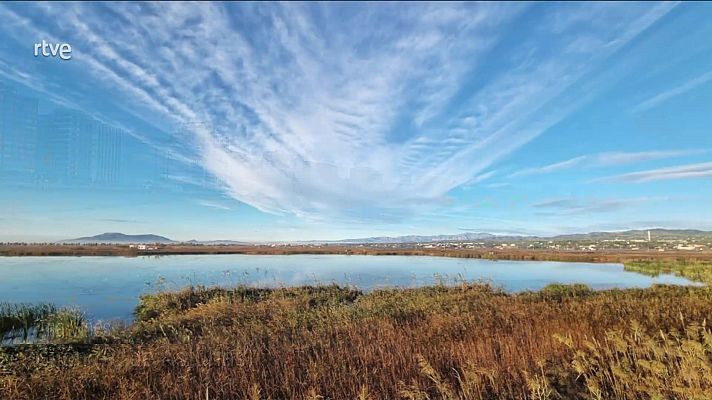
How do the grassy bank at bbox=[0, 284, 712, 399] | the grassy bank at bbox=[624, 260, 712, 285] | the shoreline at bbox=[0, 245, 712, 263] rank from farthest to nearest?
the shoreline at bbox=[0, 245, 712, 263]
the grassy bank at bbox=[624, 260, 712, 285]
the grassy bank at bbox=[0, 284, 712, 399]

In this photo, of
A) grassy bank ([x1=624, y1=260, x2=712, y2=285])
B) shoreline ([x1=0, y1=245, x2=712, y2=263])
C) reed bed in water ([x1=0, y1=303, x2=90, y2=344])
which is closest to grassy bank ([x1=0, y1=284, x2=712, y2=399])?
Result: reed bed in water ([x1=0, y1=303, x2=90, y2=344])

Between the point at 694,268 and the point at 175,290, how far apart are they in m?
39.9

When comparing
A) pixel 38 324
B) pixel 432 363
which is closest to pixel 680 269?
pixel 432 363

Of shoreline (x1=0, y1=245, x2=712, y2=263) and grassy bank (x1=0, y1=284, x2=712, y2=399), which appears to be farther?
shoreline (x1=0, y1=245, x2=712, y2=263)

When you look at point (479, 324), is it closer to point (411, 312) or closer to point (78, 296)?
point (411, 312)

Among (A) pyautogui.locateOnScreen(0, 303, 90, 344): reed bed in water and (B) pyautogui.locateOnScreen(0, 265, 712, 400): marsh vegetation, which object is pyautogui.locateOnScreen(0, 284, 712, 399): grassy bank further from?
(A) pyautogui.locateOnScreen(0, 303, 90, 344): reed bed in water

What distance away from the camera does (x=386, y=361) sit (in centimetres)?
593

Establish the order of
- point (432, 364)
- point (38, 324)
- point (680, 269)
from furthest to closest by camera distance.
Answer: point (680, 269), point (38, 324), point (432, 364)

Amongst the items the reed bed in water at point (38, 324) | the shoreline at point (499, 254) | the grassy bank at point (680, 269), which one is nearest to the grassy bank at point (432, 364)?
the reed bed in water at point (38, 324)

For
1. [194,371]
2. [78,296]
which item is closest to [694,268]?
[194,371]

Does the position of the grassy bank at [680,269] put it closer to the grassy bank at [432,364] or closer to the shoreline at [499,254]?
the shoreline at [499,254]

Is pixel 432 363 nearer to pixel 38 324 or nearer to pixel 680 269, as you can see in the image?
pixel 38 324

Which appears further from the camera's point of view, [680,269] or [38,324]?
[680,269]

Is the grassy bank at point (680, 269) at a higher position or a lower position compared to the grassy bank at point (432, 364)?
lower
